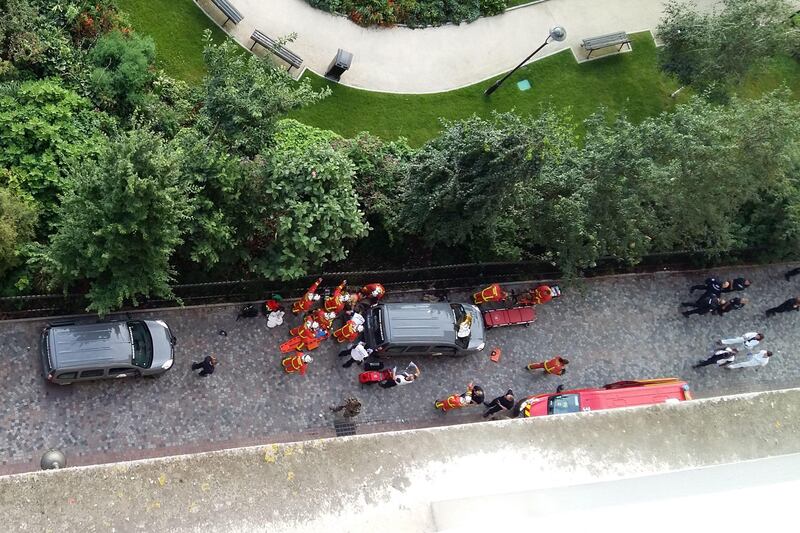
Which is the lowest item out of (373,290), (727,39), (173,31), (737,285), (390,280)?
(373,290)

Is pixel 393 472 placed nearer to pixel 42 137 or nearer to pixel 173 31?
pixel 42 137

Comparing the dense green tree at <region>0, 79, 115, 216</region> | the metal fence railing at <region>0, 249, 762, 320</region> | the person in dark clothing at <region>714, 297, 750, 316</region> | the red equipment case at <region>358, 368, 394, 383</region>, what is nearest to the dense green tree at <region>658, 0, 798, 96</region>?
the metal fence railing at <region>0, 249, 762, 320</region>

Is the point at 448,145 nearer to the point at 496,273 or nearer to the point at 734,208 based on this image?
the point at 496,273

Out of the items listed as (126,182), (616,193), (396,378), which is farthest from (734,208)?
(126,182)

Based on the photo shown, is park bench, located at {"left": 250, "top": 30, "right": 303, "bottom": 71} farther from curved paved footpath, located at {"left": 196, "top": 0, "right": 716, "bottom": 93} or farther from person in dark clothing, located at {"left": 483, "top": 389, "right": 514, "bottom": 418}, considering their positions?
person in dark clothing, located at {"left": 483, "top": 389, "right": 514, "bottom": 418}

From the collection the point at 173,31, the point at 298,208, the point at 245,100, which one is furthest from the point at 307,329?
the point at 173,31

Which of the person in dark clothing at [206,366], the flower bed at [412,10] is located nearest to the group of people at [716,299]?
the flower bed at [412,10]
